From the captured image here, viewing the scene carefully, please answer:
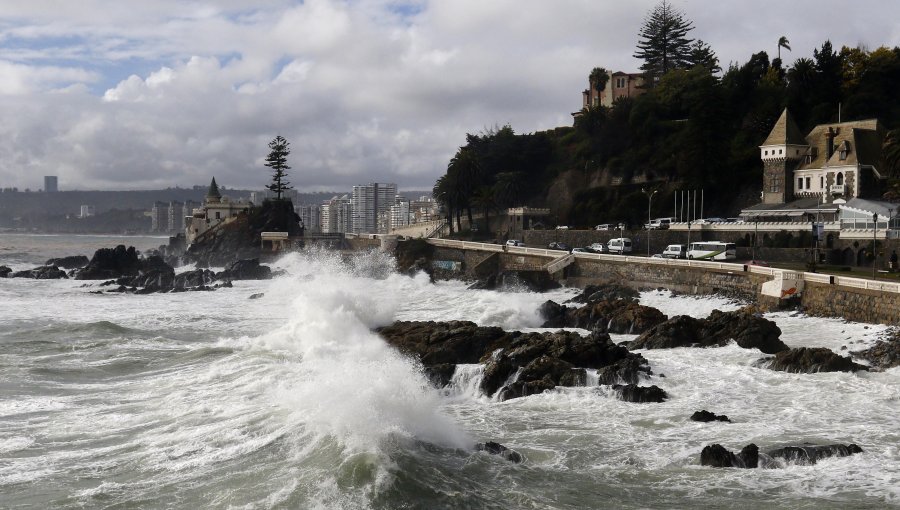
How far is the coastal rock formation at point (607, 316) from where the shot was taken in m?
28.6

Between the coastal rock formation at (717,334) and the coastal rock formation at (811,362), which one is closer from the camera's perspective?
the coastal rock formation at (811,362)

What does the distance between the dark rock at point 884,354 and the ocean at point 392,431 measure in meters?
0.69

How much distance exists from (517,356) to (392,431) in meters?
6.92

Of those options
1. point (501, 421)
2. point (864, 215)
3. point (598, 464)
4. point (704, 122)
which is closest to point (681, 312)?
point (864, 215)

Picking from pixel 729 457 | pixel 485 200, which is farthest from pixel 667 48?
pixel 729 457

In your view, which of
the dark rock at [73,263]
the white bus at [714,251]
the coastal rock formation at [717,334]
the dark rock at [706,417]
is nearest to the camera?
the dark rock at [706,417]

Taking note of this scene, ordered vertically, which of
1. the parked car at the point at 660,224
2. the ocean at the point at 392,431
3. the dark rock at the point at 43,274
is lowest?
the ocean at the point at 392,431

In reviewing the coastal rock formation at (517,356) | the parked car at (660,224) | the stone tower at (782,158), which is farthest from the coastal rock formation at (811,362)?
the stone tower at (782,158)

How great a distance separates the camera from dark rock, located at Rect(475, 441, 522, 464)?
14711 mm

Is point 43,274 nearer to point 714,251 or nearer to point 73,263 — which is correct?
point 73,263

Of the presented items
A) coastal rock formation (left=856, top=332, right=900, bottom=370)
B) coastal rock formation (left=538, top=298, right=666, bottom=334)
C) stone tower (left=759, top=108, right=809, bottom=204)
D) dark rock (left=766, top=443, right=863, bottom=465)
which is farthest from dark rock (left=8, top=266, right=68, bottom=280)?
dark rock (left=766, top=443, right=863, bottom=465)

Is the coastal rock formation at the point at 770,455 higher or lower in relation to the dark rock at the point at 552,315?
lower

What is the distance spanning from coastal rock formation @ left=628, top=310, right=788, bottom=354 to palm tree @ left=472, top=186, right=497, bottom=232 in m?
43.6

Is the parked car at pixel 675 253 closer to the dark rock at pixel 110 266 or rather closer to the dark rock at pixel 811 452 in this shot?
the dark rock at pixel 811 452
